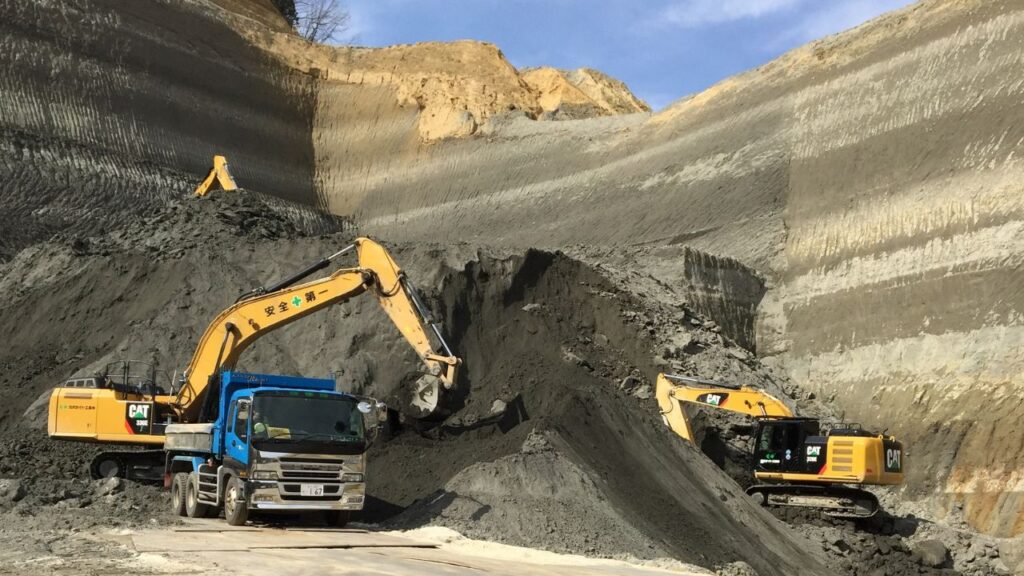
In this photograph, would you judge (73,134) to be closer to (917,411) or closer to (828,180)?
(828,180)

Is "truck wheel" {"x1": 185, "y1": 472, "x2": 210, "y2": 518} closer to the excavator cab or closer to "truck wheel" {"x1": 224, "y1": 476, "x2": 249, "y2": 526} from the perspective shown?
"truck wheel" {"x1": 224, "y1": 476, "x2": 249, "y2": 526}

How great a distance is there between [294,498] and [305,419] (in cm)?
92

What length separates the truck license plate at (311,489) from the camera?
495 inches

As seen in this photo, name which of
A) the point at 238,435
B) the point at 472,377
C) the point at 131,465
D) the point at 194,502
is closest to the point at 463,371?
the point at 472,377

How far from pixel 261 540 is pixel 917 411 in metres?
16.9

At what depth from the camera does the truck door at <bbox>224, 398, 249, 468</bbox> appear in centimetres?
1257

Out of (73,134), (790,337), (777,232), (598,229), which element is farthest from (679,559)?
(73,134)

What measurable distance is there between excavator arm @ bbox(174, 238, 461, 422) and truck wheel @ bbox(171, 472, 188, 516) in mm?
1281

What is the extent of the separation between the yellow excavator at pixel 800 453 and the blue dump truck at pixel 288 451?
8056mm

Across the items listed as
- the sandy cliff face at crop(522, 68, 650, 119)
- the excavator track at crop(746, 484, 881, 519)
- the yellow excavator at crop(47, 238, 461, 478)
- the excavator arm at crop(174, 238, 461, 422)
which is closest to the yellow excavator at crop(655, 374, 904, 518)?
the excavator track at crop(746, 484, 881, 519)

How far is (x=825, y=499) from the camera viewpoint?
64.7 feet

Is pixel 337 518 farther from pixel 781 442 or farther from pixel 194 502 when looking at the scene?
pixel 781 442

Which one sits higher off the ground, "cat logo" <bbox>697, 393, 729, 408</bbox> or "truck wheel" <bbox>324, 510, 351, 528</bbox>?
"cat logo" <bbox>697, 393, 729, 408</bbox>

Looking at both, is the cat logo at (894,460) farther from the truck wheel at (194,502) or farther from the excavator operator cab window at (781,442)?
the truck wheel at (194,502)
